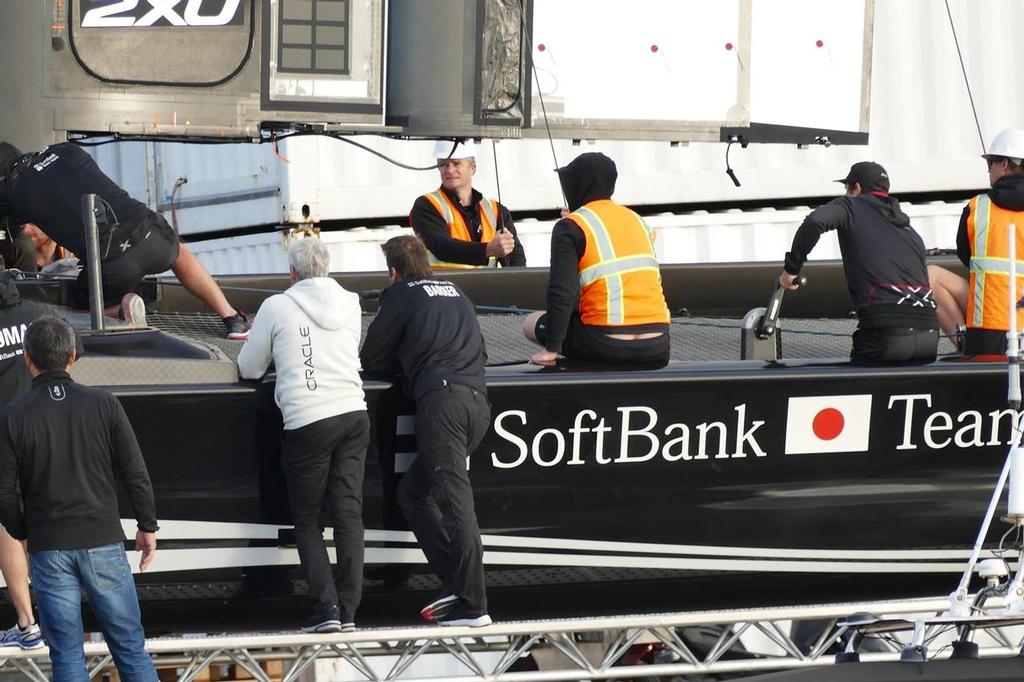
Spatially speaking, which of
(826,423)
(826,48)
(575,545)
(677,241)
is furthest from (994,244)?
(677,241)

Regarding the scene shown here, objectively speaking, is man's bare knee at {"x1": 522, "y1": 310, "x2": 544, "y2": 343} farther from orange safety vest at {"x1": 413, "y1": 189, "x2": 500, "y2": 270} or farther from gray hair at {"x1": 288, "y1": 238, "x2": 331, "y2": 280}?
orange safety vest at {"x1": 413, "y1": 189, "x2": 500, "y2": 270}

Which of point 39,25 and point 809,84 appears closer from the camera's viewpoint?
point 39,25

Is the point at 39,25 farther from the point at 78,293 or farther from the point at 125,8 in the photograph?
the point at 78,293

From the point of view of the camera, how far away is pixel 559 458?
4578mm

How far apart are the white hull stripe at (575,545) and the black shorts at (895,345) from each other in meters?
0.56

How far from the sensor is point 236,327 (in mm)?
5078

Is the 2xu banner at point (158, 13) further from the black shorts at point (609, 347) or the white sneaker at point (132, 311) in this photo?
the black shorts at point (609, 347)

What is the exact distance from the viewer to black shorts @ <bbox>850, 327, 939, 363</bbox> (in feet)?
16.1

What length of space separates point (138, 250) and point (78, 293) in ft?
1.62

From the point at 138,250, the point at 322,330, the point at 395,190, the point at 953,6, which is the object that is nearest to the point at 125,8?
the point at 138,250

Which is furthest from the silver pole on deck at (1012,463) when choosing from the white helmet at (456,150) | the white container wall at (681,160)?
the white container wall at (681,160)

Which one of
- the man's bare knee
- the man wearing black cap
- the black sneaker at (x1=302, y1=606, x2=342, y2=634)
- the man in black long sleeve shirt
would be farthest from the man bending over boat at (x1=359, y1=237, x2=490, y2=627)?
the man wearing black cap

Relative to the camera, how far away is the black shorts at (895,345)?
490 centimetres

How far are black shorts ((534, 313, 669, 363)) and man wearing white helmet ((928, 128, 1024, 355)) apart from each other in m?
1.07
